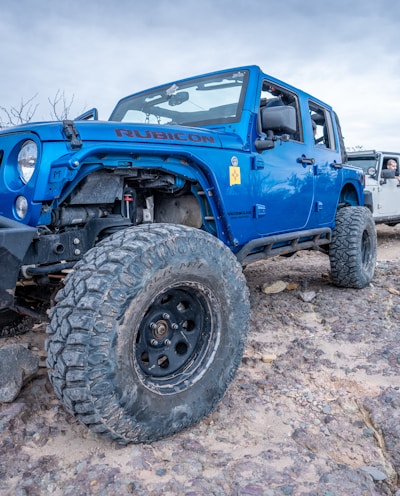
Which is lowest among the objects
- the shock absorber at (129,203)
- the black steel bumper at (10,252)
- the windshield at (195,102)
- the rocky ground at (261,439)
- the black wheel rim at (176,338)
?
the rocky ground at (261,439)

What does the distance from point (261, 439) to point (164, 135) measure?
1660mm

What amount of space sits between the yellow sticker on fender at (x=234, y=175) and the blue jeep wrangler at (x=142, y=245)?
1cm

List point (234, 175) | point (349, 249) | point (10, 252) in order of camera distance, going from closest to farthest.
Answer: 1. point (10, 252)
2. point (234, 175)
3. point (349, 249)

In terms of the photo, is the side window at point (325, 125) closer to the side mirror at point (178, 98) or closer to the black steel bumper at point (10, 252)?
the side mirror at point (178, 98)

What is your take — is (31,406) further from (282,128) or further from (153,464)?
(282,128)

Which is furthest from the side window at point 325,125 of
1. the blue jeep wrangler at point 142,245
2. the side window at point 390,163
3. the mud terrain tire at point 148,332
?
the side window at point 390,163

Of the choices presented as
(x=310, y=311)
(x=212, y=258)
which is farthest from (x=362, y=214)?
(x=212, y=258)

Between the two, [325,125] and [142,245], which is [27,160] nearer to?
[142,245]

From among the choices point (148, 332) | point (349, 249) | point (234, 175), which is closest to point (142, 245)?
point (148, 332)

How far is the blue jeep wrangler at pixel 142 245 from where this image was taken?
5.71 feet

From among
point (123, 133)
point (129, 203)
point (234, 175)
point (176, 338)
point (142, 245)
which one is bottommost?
point (176, 338)

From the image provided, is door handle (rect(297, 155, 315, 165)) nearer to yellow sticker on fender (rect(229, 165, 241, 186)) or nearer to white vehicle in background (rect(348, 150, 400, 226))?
yellow sticker on fender (rect(229, 165, 241, 186))

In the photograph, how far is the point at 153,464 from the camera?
1750mm

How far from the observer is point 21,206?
6.72ft
